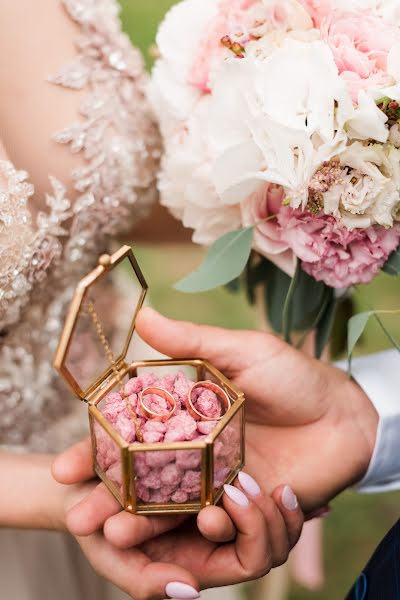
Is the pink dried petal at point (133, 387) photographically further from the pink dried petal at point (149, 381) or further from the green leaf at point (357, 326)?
the green leaf at point (357, 326)

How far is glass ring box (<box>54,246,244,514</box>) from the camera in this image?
0.74 m

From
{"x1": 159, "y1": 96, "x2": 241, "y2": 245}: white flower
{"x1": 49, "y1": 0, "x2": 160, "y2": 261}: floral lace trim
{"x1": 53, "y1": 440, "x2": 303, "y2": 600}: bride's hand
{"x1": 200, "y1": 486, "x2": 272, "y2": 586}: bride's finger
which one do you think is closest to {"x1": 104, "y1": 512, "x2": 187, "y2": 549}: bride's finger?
{"x1": 53, "y1": 440, "x2": 303, "y2": 600}: bride's hand

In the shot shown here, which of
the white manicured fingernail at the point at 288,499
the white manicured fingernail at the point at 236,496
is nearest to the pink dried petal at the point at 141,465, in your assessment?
the white manicured fingernail at the point at 236,496

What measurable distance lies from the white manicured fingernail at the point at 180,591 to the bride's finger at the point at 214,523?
67mm

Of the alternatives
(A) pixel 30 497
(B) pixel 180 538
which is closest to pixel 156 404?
(B) pixel 180 538

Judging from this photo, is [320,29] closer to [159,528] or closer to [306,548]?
[159,528]

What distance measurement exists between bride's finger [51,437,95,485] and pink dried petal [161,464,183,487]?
155 millimetres

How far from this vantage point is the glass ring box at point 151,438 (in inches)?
29.2

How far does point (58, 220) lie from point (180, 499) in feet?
1.74

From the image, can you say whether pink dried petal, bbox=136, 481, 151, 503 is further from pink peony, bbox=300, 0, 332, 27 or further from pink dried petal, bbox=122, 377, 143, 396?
pink peony, bbox=300, 0, 332, 27

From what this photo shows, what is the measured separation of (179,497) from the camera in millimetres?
791

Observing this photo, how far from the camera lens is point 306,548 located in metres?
2.04

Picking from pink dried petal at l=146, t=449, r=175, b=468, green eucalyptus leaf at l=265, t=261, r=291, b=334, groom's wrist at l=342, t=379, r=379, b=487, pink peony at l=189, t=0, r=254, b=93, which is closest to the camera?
pink dried petal at l=146, t=449, r=175, b=468

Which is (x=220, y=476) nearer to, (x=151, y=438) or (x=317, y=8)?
(x=151, y=438)
